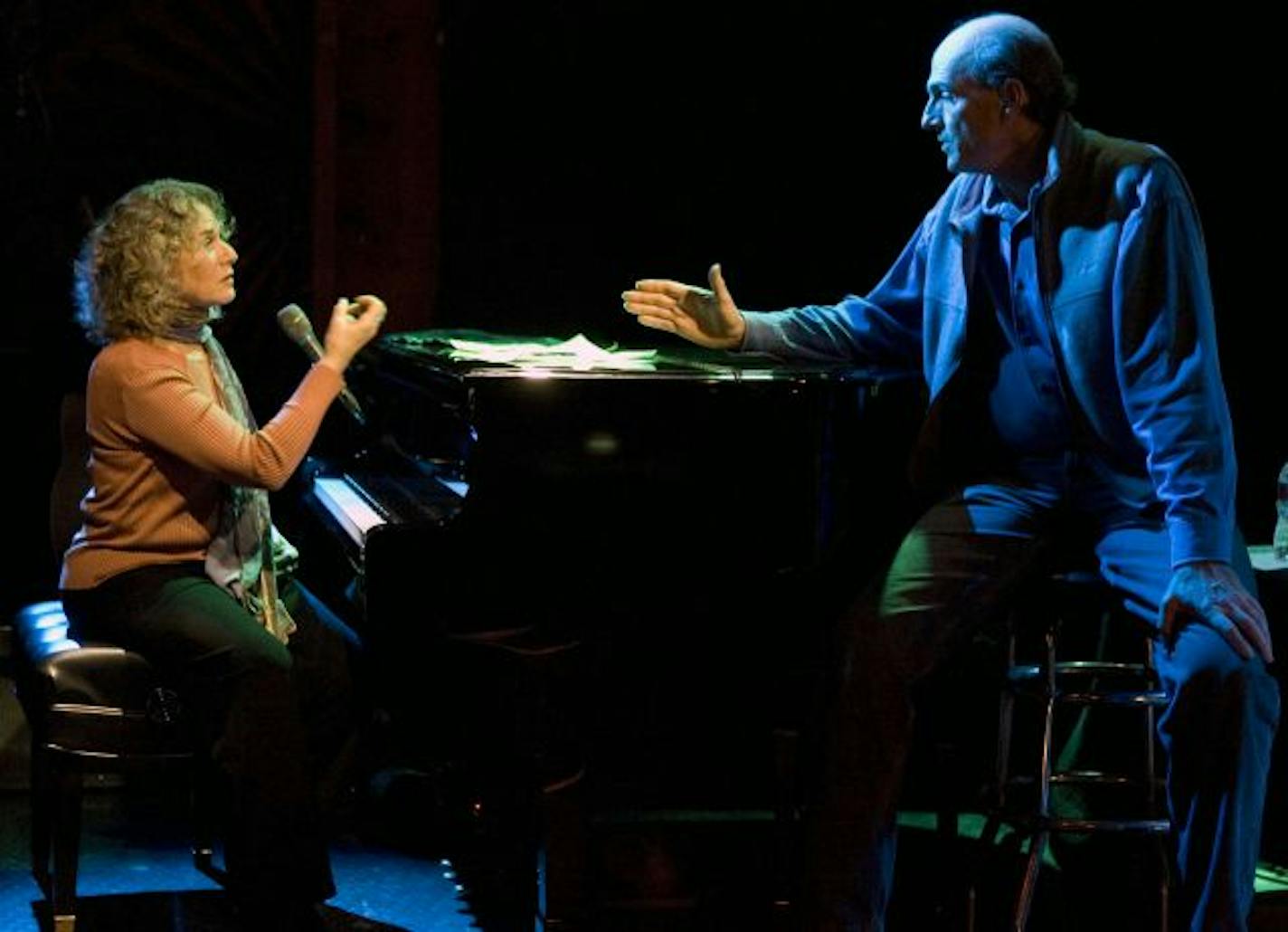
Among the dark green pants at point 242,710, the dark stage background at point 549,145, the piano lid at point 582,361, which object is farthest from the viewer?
the dark stage background at point 549,145

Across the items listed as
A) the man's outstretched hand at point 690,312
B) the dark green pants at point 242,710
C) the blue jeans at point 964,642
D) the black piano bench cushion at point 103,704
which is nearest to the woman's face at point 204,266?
the dark green pants at point 242,710

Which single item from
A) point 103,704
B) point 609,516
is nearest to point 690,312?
point 609,516

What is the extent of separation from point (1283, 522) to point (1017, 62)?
1271 millimetres

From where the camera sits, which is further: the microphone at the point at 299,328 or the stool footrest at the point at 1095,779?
the microphone at the point at 299,328

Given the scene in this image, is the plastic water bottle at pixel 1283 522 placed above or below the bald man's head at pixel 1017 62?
below

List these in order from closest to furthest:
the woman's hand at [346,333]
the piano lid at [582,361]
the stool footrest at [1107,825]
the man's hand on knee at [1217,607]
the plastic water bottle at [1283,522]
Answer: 1. the man's hand on knee at [1217,607]
2. the stool footrest at [1107,825]
3. the piano lid at [582,361]
4. the woman's hand at [346,333]
5. the plastic water bottle at [1283,522]

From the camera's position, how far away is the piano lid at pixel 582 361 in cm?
360

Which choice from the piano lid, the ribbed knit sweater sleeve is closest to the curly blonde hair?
the ribbed knit sweater sleeve

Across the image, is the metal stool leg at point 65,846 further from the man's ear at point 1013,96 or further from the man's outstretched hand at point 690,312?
the man's ear at point 1013,96

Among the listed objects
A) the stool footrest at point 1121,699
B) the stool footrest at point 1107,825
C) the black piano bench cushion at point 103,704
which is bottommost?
the stool footrest at point 1107,825

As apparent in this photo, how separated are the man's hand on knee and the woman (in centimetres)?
161

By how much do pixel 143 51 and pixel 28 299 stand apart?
672mm

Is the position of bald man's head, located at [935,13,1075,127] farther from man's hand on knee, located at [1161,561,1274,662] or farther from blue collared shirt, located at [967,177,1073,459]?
man's hand on knee, located at [1161,561,1274,662]

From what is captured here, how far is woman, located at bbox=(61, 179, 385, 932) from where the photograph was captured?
3785mm
